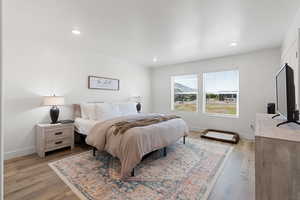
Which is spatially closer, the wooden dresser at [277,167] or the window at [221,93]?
the wooden dresser at [277,167]

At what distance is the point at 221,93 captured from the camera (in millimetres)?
4480

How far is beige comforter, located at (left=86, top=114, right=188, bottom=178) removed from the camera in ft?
6.59

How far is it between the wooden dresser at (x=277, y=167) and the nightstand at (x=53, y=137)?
11.0ft

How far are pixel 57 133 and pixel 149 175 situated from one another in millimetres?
2184

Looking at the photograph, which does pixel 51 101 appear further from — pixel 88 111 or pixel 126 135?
pixel 126 135

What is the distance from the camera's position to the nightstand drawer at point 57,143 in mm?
2793

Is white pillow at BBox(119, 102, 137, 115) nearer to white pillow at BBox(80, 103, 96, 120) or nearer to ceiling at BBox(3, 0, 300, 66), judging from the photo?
white pillow at BBox(80, 103, 96, 120)

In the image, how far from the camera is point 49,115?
125 inches

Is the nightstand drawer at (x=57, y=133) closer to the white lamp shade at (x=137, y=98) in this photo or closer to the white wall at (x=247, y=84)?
the white lamp shade at (x=137, y=98)

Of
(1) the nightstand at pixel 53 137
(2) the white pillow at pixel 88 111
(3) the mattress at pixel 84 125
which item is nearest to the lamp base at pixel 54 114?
(1) the nightstand at pixel 53 137

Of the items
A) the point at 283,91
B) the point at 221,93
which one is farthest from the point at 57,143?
the point at 221,93

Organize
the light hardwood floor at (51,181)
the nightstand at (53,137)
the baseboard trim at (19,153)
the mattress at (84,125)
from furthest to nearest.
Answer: the mattress at (84,125)
the nightstand at (53,137)
the baseboard trim at (19,153)
the light hardwood floor at (51,181)

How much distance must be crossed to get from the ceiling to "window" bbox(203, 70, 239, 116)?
3.44ft

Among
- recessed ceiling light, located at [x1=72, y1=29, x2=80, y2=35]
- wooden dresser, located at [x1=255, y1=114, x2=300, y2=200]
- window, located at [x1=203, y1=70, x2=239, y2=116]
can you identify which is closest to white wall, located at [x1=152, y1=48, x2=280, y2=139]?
window, located at [x1=203, y1=70, x2=239, y2=116]
